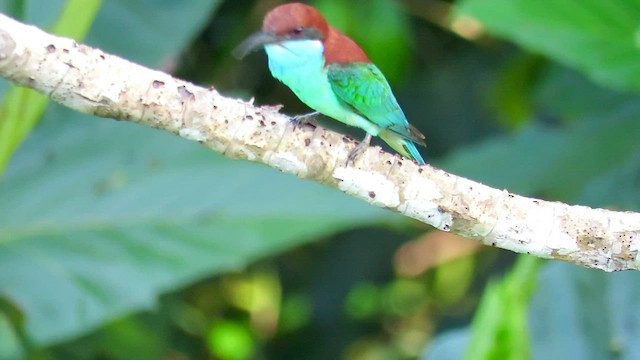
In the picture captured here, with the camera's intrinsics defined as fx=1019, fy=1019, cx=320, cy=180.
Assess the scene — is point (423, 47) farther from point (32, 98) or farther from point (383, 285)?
point (32, 98)

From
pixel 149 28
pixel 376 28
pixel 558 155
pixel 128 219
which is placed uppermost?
pixel 376 28

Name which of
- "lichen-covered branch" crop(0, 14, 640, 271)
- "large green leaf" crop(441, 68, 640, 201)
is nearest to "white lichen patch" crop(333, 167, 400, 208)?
"lichen-covered branch" crop(0, 14, 640, 271)

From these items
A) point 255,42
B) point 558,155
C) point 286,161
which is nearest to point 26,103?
point 255,42

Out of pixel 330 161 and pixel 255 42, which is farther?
pixel 255 42

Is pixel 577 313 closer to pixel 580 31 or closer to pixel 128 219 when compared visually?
pixel 580 31

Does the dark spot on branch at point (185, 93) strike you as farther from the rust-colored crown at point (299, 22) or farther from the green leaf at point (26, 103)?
the green leaf at point (26, 103)

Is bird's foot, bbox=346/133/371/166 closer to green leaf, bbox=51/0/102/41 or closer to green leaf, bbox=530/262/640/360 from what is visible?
green leaf, bbox=51/0/102/41

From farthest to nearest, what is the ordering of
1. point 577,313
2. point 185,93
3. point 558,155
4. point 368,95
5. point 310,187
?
point 558,155 → point 310,187 → point 577,313 → point 368,95 → point 185,93

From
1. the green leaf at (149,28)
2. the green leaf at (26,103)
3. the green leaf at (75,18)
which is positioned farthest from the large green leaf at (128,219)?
the green leaf at (75,18)
